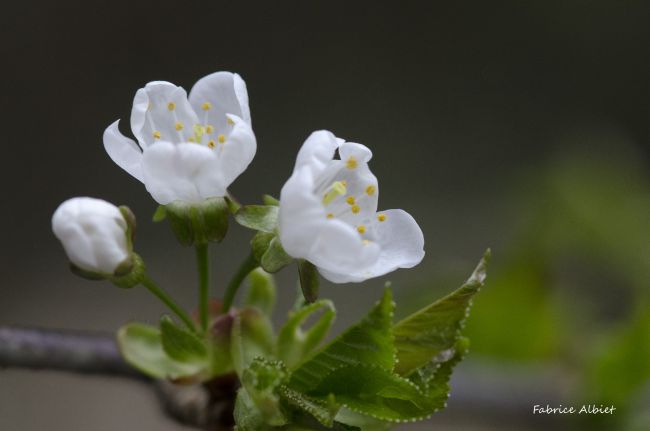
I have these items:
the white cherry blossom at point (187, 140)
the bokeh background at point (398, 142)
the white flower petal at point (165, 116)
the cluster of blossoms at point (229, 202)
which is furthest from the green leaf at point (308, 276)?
the bokeh background at point (398, 142)

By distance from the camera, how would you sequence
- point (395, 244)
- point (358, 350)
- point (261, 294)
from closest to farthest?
1. point (358, 350)
2. point (395, 244)
3. point (261, 294)

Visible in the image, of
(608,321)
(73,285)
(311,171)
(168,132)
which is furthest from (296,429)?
(73,285)

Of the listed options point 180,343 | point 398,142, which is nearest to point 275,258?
point 180,343

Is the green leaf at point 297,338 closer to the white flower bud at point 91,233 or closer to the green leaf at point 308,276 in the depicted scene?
the green leaf at point 308,276

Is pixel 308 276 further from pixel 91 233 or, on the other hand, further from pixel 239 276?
pixel 91 233

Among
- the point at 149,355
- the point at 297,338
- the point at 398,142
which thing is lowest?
the point at 149,355

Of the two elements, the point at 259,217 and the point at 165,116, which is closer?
the point at 259,217

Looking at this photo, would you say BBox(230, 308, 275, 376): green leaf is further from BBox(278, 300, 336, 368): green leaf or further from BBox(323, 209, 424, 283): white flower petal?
BBox(323, 209, 424, 283): white flower petal

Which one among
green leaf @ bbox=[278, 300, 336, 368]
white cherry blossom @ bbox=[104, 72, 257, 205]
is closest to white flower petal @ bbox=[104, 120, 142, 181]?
white cherry blossom @ bbox=[104, 72, 257, 205]
